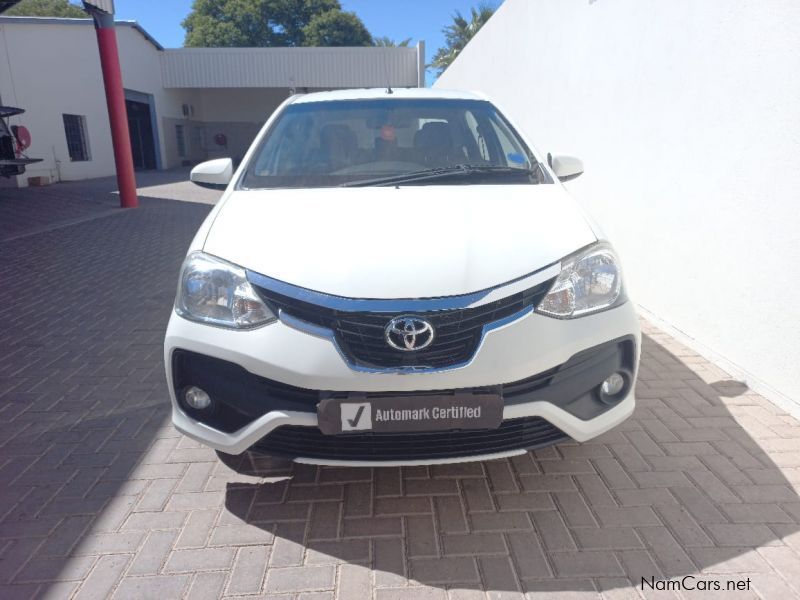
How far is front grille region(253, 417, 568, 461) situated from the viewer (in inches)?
84.4

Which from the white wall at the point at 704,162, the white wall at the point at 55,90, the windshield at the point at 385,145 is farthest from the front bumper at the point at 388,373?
the white wall at the point at 55,90

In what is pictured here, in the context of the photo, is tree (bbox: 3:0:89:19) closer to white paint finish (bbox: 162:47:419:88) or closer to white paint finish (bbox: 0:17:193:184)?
white paint finish (bbox: 162:47:419:88)

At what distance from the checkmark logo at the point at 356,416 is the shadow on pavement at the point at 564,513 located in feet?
1.68

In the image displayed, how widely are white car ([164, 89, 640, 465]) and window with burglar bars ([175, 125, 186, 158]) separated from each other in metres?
24.8

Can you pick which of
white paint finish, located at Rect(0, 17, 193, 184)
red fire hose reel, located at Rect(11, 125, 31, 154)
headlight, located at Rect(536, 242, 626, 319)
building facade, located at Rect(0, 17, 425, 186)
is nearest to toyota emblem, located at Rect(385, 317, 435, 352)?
headlight, located at Rect(536, 242, 626, 319)

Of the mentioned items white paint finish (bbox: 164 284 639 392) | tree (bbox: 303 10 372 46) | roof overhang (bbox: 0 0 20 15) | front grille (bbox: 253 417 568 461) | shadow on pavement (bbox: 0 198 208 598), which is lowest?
shadow on pavement (bbox: 0 198 208 598)

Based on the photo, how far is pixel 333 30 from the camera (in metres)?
43.5

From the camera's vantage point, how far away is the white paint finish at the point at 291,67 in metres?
23.7

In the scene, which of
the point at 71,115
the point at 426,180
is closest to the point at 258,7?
the point at 71,115

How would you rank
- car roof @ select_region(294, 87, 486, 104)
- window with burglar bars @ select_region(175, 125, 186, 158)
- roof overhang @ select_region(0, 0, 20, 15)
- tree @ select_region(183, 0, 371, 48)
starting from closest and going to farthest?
car roof @ select_region(294, 87, 486, 104) → roof overhang @ select_region(0, 0, 20, 15) → window with burglar bars @ select_region(175, 125, 186, 158) → tree @ select_region(183, 0, 371, 48)

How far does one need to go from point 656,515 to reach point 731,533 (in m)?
0.26

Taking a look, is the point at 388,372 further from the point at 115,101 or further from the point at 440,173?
the point at 115,101

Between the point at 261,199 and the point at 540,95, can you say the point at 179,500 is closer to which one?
the point at 261,199

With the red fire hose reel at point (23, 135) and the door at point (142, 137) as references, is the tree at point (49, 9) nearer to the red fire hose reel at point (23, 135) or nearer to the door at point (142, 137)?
the door at point (142, 137)
